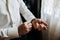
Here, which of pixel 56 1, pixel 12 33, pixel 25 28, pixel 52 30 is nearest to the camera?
pixel 25 28

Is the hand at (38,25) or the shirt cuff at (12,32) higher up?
the hand at (38,25)

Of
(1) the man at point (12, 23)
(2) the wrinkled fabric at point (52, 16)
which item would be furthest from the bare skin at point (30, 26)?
(2) the wrinkled fabric at point (52, 16)

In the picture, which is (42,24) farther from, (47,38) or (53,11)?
(47,38)

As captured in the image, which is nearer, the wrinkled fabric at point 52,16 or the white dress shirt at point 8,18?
the white dress shirt at point 8,18

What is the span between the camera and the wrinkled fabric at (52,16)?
1414 millimetres

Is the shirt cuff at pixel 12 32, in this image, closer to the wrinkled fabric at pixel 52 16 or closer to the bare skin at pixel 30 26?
the bare skin at pixel 30 26

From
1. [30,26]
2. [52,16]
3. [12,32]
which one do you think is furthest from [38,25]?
[52,16]

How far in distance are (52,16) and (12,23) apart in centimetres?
51

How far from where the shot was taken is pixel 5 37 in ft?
3.47

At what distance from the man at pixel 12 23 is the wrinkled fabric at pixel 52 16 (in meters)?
0.29

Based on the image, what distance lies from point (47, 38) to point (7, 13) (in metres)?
0.69

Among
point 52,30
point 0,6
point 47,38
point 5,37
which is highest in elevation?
point 0,6

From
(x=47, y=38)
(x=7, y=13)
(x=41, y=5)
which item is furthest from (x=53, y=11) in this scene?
(x=7, y=13)

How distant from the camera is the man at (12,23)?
1.01m
